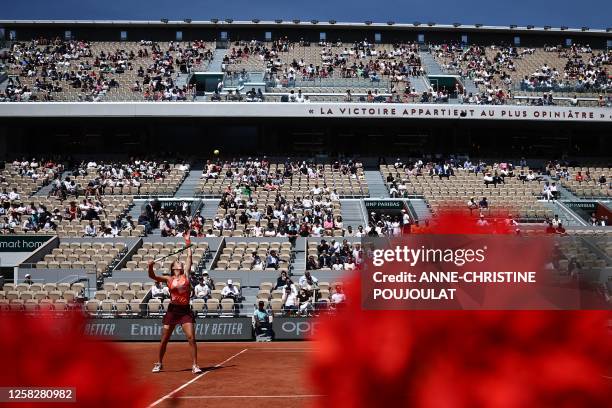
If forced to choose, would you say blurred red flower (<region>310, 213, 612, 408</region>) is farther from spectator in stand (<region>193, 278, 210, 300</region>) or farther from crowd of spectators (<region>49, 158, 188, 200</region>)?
crowd of spectators (<region>49, 158, 188, 200</region>)

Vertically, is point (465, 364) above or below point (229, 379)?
above

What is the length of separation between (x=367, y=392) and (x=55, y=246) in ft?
80.6

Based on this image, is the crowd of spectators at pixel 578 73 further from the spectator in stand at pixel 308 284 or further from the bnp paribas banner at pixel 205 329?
the bnp paribas banner at pixel 205 329

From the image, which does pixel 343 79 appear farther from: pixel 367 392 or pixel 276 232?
pixel 367 392

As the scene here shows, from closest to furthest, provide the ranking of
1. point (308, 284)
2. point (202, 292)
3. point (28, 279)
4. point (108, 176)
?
point (202, 292) → point (308, 284) → point (28, 279) → point (108, 176)

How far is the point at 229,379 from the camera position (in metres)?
8.86

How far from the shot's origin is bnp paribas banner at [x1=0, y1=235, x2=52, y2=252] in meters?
24.5

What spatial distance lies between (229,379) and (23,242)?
18.5m

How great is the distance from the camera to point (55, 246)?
24.4 m

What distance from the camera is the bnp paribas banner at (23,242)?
24.5m

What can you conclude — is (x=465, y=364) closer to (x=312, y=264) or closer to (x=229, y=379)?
(x=229, y=379)

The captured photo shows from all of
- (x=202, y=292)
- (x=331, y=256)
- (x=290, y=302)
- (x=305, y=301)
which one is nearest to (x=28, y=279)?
(x=202, y=292)

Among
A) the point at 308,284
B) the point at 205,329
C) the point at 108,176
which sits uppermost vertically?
the point at 108,176

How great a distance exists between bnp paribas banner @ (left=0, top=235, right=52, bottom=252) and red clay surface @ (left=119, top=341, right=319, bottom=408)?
12.6 m
